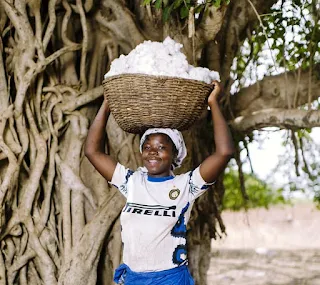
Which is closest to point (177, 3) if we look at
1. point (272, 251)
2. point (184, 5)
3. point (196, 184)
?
point (184, 5)

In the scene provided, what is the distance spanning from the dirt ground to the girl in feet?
8.94

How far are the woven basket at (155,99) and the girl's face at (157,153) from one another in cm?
5

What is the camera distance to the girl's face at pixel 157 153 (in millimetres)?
2492

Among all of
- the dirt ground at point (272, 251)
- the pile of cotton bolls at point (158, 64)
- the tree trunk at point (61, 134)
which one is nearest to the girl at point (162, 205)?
the pile of cotton bolls at point (158, 64)

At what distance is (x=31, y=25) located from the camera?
3.62 metres

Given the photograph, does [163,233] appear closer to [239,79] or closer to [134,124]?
[134,124]

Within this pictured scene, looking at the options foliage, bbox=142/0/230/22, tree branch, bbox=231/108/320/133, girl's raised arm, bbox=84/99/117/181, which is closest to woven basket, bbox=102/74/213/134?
girl's raised arm, bbox=84/99/117/181

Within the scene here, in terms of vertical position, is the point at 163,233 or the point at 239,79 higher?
Answer: the point at 239,79

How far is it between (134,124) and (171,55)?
0.97 ft

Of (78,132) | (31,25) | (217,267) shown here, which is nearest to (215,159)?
(78,132)

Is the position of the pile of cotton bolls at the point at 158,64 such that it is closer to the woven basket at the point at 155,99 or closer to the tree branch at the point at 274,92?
the woven basket at the point at 155,99

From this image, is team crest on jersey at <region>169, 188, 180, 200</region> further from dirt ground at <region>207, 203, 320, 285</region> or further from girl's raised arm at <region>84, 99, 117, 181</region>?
dirt ground at <region>207, 203, 320, 285</region>

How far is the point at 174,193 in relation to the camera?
246cm

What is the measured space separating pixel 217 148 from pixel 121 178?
43 cm
